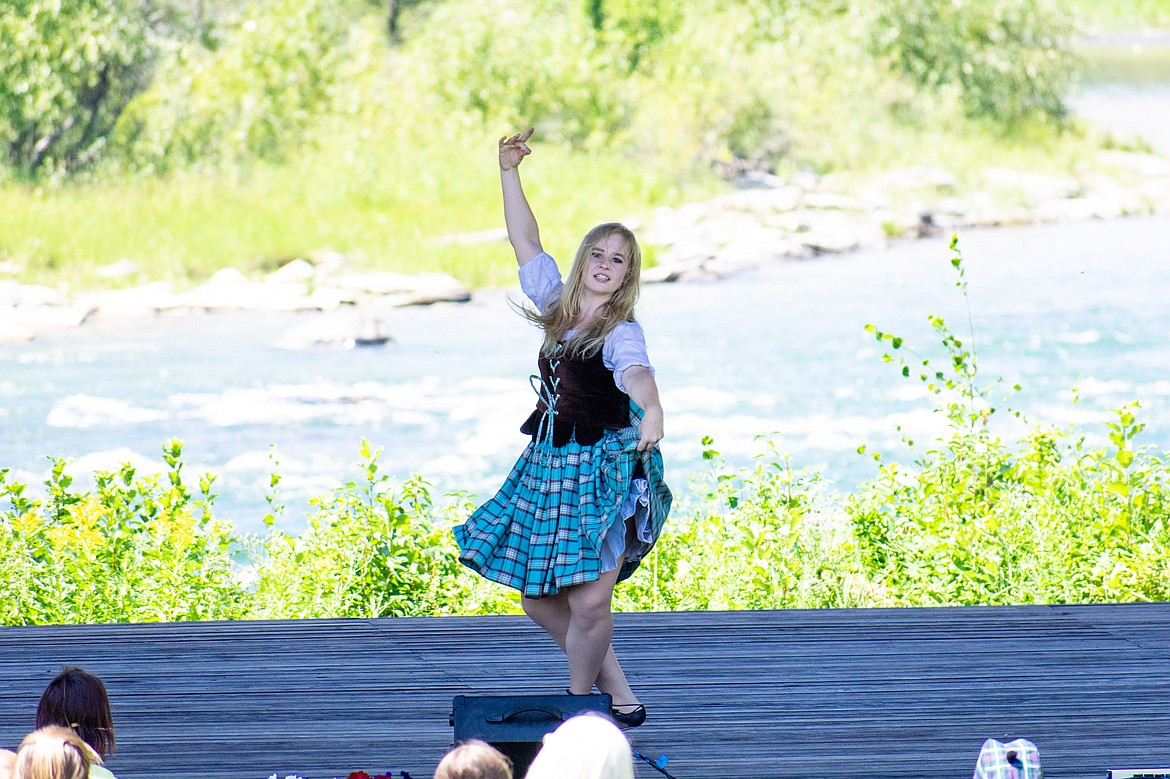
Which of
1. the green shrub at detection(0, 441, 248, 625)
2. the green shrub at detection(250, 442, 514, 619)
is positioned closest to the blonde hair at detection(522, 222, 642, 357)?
the green shrub at detection(250, 442, 514, 619)

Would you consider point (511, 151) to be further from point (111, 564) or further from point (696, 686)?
point (111, 564)

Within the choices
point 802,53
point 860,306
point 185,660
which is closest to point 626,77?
point 802,53

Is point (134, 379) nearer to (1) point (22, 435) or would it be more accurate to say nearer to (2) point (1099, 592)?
(1) point (22, 435)

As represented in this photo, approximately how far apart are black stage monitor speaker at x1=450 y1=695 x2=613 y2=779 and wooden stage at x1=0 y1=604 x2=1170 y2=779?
0.98ft

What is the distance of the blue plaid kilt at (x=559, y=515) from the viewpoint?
117 inches

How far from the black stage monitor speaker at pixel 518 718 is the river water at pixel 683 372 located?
3465 millimetres

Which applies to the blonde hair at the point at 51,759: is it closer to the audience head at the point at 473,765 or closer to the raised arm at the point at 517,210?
the audience head at the point at 473,765

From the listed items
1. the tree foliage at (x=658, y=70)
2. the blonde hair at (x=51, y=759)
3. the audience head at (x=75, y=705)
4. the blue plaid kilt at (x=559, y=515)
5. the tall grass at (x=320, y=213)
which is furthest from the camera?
the tree foliage at (x=658, y=70)

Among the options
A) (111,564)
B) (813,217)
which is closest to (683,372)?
(813,217)

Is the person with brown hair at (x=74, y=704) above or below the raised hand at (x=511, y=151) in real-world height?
below

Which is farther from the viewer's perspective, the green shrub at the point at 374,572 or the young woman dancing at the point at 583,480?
the green shrub at the point at 374,572

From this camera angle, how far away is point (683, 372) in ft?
21.7

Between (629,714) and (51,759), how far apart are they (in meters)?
1.40

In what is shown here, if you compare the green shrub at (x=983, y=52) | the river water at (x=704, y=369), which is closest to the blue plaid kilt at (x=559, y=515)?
the river water at (x=704, y=369)
